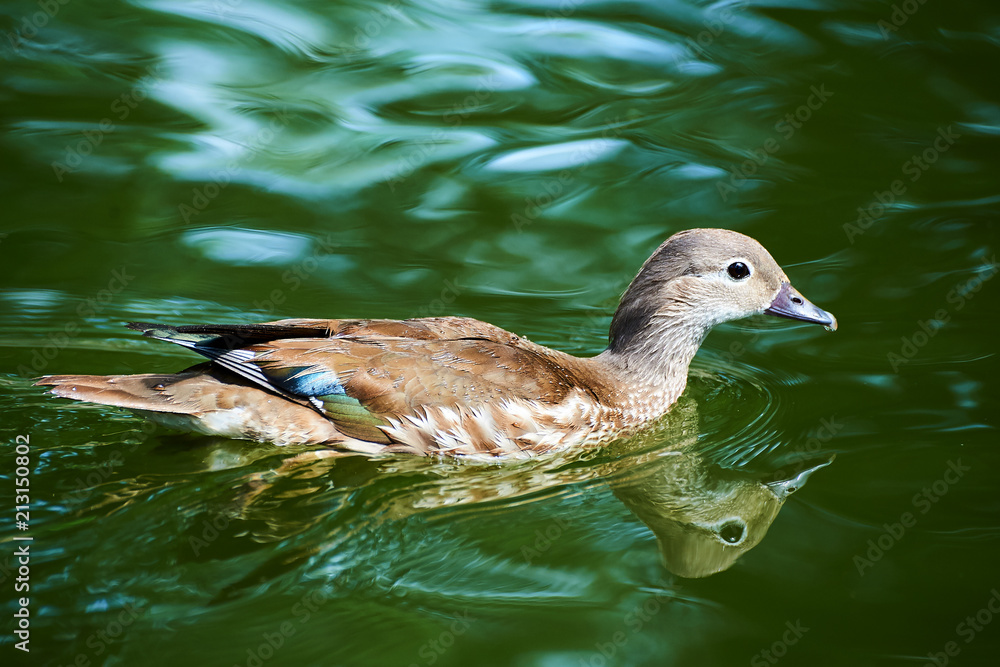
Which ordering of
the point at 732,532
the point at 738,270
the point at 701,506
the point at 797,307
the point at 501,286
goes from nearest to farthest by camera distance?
the point at 732,532, the point at 701,506, the point at 738,270, the point at 797,307, the point at 501,286

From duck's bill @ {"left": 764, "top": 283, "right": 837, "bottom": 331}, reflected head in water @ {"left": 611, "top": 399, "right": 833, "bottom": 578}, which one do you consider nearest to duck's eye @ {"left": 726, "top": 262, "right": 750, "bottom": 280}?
duck's bill @ {"left": 764, "top": 283, "right": 837, "bottom": 331}

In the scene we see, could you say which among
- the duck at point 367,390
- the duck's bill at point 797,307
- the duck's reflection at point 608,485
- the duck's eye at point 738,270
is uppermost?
the duck's eye at point 738,270

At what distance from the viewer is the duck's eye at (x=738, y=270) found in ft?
20.6

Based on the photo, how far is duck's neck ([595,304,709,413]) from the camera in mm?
6414

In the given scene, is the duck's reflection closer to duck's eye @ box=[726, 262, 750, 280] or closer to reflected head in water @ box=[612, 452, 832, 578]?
reflected head in water @ box=[612, 452, 832, 578]

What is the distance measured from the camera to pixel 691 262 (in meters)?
6.25

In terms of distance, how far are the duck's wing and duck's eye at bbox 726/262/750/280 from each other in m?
1.41

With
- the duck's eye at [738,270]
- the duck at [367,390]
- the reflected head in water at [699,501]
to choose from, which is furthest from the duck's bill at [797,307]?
the duck at [367,390]

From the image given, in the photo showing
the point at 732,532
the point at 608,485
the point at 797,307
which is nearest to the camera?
the point at 732,532

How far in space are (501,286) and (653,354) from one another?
71.1 inches

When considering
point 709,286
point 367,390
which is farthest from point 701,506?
point 367,390

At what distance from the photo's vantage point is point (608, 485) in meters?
5.68

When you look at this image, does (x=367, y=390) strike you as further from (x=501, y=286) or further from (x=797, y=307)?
(x=797, y=307)

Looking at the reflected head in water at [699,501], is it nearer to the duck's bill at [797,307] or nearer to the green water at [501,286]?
the green water at [501,286]
